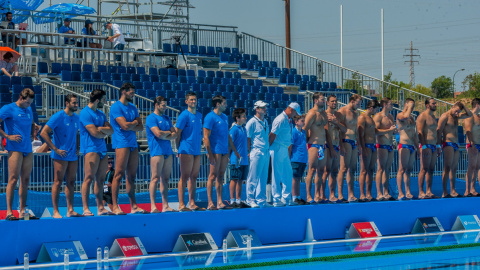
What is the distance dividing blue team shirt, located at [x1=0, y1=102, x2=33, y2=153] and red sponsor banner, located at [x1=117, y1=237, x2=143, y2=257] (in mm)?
1777

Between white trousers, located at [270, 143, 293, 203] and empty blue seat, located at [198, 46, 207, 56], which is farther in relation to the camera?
empty blue seat, located at [198, 46, 207, 56]

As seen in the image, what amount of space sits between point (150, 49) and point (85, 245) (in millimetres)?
15455

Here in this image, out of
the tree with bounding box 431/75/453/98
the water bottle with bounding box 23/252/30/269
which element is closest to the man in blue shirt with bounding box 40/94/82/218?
the water bottle with bounding box 23/252/30/269

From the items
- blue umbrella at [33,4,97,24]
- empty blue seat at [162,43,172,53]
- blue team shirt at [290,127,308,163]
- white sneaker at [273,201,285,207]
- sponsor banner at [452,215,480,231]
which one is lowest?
sponsor banner at [452,215,480,231]

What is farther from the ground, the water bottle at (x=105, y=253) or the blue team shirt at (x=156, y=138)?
the blue team shirt at (x=156, y=138)

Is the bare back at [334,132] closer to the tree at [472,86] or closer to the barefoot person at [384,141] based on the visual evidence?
the barefoot person at [384,141]

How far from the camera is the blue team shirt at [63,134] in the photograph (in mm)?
10828

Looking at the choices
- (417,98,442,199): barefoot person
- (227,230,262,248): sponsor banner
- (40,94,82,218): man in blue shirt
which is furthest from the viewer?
(417,98,442,199): barefoot person

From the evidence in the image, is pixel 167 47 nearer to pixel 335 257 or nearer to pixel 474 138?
pixel 474 138

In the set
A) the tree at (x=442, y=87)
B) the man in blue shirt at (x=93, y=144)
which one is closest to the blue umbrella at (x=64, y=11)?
the man in blue shirt at (x=93, y=144)

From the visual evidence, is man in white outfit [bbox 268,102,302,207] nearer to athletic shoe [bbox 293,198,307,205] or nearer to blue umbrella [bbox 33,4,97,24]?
athletic shoe [bbox 293,198,307,205]

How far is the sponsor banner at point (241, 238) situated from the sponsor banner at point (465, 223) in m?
4.48

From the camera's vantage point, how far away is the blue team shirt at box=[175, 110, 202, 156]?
39.3ft

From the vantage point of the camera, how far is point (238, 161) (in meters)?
12.9
